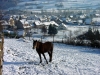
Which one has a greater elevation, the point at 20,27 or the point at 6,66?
the point at 6,66


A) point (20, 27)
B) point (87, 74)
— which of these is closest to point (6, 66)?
point (87, 74)

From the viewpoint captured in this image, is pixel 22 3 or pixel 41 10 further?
pixel 22 3

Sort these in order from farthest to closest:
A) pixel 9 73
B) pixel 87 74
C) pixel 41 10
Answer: pixel 41 10, pixel 87 74, pixel 9 73

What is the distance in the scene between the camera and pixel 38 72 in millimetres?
10055

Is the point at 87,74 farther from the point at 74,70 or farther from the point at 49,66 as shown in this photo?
the point at 49,66

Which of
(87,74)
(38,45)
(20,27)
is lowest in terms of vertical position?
(20,27)

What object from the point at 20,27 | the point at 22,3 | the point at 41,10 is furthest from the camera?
the point at 22,3

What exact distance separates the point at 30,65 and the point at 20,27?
174 ft

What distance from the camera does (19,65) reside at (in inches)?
436

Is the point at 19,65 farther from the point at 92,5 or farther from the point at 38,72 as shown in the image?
the point at 92,5

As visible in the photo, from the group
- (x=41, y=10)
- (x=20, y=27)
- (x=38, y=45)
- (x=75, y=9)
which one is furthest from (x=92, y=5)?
(x=38, y=45)

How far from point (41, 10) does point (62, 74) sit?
126047 millimetres

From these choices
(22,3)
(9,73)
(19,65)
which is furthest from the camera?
(22,3)

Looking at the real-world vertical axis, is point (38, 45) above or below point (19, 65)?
above
